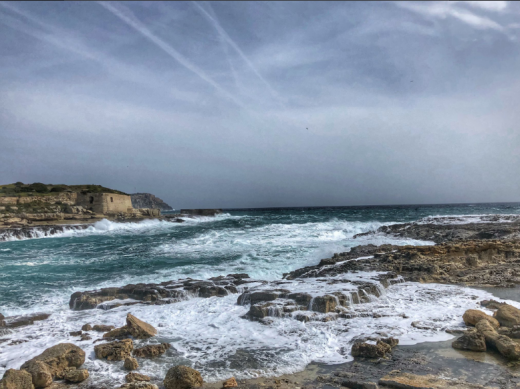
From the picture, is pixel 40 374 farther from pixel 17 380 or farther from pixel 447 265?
→ pixel 447 265

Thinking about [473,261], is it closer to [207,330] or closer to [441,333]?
[441,333]

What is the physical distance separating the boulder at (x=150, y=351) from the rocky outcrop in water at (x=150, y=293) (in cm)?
340

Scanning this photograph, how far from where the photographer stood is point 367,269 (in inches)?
445

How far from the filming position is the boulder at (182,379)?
4.40m

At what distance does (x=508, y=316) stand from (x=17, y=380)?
7969 millimetres

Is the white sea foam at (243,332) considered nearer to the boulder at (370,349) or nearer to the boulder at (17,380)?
the boulder at (370,349)

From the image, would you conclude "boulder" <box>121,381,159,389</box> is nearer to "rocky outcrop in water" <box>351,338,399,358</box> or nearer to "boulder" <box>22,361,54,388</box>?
"boulder" <box>22,361,54,388</box>

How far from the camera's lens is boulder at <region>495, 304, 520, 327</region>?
5.93m

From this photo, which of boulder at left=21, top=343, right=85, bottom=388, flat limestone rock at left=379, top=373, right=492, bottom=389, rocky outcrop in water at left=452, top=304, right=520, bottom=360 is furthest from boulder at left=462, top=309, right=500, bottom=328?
boulder at left=21, top=343, right=85, bottom=388

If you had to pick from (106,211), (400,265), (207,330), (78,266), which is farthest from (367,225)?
(106,211)

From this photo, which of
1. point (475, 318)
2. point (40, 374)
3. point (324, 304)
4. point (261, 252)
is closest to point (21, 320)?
point (40, 374)

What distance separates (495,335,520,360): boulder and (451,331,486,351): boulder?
199 mm

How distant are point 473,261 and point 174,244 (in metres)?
17.6

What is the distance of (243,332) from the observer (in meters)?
6.65
